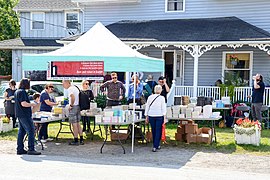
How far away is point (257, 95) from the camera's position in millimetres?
13375

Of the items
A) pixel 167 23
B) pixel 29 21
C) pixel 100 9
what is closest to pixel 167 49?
pixel 167 23

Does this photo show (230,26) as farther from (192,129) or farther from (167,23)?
(192,129)

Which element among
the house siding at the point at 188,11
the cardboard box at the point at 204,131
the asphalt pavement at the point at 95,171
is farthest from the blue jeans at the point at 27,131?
the house siding at the point at 188,11

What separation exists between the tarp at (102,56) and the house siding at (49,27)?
16.2m

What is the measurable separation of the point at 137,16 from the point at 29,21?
1083 centimetres

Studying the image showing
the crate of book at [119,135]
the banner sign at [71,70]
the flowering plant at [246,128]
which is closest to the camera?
the flowering plant at [246,128]

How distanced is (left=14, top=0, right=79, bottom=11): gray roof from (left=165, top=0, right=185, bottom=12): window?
897cm

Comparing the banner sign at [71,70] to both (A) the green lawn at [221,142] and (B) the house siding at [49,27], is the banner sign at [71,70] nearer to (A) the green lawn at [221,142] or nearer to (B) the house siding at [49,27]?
(A) the green lawn at [221,142]

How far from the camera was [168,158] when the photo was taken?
938cm

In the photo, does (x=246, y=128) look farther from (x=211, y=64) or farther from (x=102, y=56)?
(x=211, y=64)

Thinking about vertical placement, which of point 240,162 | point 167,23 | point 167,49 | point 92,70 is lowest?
point 240,162

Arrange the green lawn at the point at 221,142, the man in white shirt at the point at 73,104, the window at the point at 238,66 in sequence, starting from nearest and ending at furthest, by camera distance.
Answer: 1. the green lawn at the point at 221,142
2. the man in white shirt at the point at 73,104
3. the window at the point at 238,66

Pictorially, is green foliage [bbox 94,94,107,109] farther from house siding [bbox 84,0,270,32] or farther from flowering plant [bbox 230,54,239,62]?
flowering plant [bbox 230,54,239,62]

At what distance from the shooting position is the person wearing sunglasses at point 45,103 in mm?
11375
